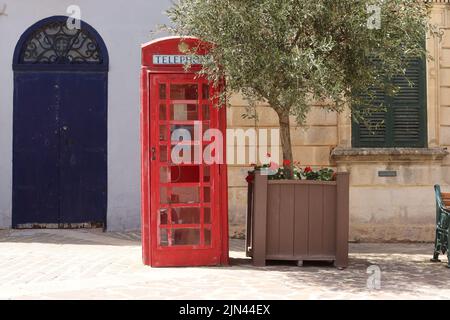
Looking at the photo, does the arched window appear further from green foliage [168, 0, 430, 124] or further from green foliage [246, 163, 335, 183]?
green foliage [246, 163, 335, 183]

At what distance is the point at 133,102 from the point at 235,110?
185 cm

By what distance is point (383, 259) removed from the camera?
876cm

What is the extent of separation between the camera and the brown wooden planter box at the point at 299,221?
7703 mm

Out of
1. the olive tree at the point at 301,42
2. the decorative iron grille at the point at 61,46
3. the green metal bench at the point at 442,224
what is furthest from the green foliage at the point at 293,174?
the decorative iron grille at the point at 61,46

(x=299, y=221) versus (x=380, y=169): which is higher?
(x=380, y=169)

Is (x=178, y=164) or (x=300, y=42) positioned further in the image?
(x=178, y=164)

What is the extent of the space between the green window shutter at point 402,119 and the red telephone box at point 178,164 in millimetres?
3977

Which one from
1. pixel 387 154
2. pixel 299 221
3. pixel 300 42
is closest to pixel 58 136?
pixel 299 221

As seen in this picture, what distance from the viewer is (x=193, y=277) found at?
22.6 feet

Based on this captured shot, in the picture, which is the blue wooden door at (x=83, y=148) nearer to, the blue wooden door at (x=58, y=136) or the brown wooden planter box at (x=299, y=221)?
the blue wooden door at (x=58, y=136)

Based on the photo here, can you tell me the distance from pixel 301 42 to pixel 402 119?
415 cm

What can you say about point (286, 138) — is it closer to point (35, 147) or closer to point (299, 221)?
point (299, 221)

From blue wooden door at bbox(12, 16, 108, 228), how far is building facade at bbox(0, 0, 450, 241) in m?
0.02
